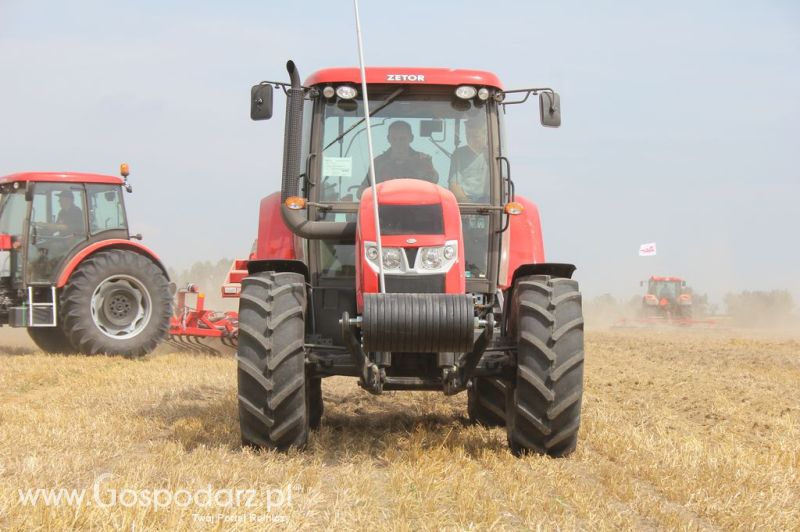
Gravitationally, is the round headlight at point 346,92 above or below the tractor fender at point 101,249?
above

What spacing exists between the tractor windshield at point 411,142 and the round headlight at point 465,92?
0.08 m

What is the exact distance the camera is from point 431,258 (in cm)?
520

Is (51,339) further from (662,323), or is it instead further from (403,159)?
(662,323)

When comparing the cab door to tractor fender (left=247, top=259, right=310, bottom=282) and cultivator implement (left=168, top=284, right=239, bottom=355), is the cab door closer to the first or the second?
cultivator implement (left=168, top=284, right=239, bottom=355)

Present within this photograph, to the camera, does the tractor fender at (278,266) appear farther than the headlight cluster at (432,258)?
Yes

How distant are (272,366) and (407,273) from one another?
91 cm

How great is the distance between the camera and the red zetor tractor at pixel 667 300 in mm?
31953

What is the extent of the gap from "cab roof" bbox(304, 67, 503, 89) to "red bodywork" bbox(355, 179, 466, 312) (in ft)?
2.88

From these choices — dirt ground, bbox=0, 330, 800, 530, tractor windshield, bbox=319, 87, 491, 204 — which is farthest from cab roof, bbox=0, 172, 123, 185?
tractor windshield, bbox=319, 87, 491, 204

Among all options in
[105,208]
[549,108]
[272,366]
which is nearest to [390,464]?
[272,366]

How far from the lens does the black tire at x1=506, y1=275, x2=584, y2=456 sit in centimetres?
518

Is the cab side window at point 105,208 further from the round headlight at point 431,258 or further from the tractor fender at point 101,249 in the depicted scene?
the round headlight at point 431,258

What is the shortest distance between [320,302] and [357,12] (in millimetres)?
1791

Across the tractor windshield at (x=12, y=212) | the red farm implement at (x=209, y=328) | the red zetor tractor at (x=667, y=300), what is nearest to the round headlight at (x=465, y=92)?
the red farm implement at (x=209, y=328)
